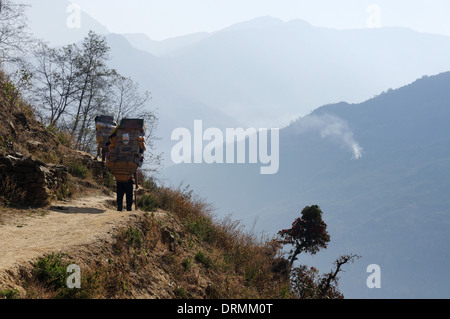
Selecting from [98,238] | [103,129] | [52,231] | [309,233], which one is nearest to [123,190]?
[52,231]

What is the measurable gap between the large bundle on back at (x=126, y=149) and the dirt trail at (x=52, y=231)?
1.32 m

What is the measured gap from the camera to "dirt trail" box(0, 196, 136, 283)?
6.70 meters

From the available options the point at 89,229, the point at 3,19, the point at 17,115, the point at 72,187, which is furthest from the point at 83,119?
the point at 89,229

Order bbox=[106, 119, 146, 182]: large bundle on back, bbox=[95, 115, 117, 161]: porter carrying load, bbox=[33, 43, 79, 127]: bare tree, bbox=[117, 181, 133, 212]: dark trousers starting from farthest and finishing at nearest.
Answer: bbox=[33, 43, 79, 127]: bare tree → bbox=[95, 115, 117, 161]: porter carrying load → bbox=[117, 181, 133, 212]: dark trousers → bbox=[106, 119, 146, 182]: large bundle on back

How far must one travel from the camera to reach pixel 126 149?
11445 millimetres

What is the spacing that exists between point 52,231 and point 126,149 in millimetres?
3724

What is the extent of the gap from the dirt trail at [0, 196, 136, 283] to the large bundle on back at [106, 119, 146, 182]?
132cm

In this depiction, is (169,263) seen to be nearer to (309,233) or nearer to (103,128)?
(103,128)

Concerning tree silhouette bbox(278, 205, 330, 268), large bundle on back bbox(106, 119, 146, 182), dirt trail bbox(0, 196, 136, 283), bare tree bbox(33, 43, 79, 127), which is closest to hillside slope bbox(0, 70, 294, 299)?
dirt trail bbox(0, 196, 136, 283)

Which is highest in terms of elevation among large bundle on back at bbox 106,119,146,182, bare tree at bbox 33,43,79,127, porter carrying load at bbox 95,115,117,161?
bare tree at bbox 33,43,79,127

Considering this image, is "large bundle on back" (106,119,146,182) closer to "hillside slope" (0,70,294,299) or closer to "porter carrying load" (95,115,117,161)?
"hillside slope" (0,70,294,299)

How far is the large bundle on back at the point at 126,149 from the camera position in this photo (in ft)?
36.8

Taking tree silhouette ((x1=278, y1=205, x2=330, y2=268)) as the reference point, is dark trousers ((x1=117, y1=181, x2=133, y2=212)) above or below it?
above

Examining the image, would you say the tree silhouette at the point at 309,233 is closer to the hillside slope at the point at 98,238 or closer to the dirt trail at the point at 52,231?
the hillside slope at the point at 98,238
